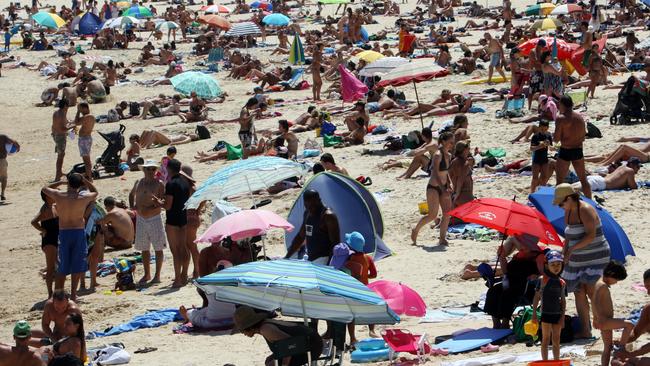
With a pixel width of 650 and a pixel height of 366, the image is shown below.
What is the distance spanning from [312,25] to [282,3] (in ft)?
16.6

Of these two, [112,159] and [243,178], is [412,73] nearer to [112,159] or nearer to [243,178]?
[112,159]

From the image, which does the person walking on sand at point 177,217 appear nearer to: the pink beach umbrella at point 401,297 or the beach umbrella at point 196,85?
the pink beach umbrella at point 401,297

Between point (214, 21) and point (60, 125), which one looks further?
point (214, 21)

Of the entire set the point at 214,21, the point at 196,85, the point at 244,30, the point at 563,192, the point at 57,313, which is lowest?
the point at 214,21

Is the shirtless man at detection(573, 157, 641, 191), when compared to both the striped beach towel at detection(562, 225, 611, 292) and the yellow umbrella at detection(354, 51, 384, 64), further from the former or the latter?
the yellow umbrella at detection(354, 51, 384, 64)

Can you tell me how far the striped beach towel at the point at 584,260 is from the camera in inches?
336

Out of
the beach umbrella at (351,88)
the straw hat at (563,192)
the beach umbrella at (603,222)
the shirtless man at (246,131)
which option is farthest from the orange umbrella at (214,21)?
the straw hat at (563,192)

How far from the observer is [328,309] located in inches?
304

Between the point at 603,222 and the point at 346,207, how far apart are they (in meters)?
3.26

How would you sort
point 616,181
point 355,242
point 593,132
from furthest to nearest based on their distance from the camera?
1. point 593,132
2. point 616,181
3. point 355,242

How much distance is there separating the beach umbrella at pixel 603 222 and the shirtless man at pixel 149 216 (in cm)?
398

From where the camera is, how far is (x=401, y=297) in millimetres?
9203

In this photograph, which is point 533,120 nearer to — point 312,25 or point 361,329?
point 361,329

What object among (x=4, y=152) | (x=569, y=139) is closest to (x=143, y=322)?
(x=569, y=139)
